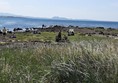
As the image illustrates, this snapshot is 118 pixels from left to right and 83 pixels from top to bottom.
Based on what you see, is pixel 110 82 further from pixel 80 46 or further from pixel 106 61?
pixel 80 46

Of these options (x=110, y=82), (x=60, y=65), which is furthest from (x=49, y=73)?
(x=110, y=82)

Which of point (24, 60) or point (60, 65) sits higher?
point (60, 65)

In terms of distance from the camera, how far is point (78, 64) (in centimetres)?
1105

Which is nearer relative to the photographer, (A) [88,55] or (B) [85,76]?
(B) [85,76]

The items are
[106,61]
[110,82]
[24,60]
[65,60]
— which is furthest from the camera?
[24,60]

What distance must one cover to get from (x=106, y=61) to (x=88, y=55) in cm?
76

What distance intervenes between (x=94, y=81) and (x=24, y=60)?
671cm

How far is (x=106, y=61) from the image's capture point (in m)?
10.8

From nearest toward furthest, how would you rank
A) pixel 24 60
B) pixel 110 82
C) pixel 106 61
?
pixel 110 82, pixel 106 61, pixel 24 60

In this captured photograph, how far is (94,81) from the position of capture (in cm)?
1018

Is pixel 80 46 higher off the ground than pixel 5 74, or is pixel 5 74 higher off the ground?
pixel 80 46

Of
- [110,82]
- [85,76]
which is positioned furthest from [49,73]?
[110,82]

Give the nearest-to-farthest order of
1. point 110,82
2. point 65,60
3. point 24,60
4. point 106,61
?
point 110,82, point 106,61, point 65,60, point 24,60

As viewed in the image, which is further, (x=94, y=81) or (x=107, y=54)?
(x=107, y=54)
